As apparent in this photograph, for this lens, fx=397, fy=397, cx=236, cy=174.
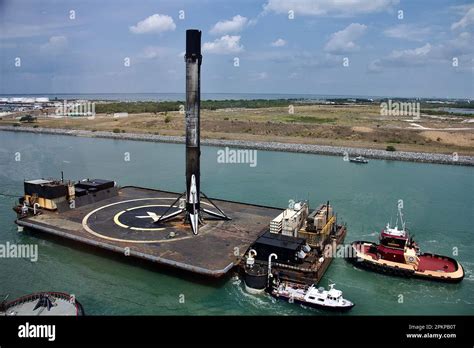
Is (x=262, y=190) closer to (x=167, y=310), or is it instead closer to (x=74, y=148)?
(x=167, y=310)

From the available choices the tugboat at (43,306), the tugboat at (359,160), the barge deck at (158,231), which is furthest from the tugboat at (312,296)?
the tugboat at (359,160)

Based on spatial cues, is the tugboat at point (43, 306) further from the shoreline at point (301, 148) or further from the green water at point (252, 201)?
the shoreline at point (301, 148)

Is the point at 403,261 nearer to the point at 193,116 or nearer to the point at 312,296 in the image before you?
the point at 312,296

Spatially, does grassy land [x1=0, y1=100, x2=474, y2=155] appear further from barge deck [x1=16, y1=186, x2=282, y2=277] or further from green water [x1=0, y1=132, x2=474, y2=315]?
barge deck [x1=16, y1=186, x2=282, y2=277]

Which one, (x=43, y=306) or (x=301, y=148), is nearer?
(x=43, y=306)

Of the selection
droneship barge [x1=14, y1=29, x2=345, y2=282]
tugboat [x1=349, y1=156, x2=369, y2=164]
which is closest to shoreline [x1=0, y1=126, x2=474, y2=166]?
tugboat [x1=349, y1=156, x2=369, y2=164]

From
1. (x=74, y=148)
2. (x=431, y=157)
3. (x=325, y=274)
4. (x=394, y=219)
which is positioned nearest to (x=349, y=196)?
(x=394, y=219)

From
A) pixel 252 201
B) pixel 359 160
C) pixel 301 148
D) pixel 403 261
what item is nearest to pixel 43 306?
pixel 403 261
